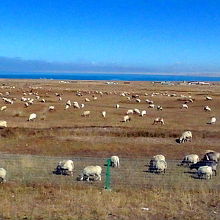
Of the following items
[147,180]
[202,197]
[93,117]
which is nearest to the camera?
[202,197]

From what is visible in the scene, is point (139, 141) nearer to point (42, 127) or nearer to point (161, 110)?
point (42, 127)

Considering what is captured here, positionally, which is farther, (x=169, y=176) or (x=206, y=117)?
(x=206, y=117)

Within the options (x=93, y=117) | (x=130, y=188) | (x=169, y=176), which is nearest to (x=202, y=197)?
(x=130, y=188)

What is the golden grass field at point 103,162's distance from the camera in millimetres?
12945

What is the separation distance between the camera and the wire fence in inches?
723

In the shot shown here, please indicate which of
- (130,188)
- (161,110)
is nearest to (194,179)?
(130,188)

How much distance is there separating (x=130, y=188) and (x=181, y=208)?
12.1ft

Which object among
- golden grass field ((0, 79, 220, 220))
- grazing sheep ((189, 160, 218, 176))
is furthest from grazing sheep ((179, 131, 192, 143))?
grazing sheep ((189, 160, 218, 176))

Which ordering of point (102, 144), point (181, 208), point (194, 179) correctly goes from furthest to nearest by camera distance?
point (102, 144)
point (194, 179)
point (181, 208)

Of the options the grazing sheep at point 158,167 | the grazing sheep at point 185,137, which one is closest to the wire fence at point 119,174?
the grazing sheep at point 158,167

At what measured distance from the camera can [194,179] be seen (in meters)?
21.2

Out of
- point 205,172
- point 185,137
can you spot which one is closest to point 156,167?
point 205,172

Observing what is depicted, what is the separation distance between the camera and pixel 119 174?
2133 cm

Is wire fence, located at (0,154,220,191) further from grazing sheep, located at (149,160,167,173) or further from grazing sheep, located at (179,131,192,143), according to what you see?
grazing sheep, located at (179,131,192,143)
